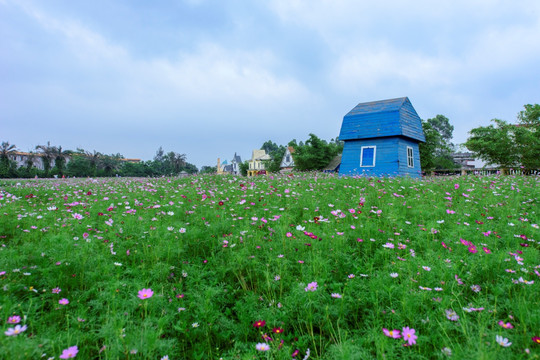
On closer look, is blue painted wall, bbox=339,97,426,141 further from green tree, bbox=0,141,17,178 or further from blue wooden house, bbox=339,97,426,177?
green tree, bbox=0,141,17,178

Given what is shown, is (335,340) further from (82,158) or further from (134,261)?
(82,158)

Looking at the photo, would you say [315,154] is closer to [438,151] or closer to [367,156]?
[367,156]

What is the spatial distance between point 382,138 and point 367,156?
4.27ft

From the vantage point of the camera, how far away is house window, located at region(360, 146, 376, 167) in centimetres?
1553

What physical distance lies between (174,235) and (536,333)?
3339mm

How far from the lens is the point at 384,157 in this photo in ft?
49.4

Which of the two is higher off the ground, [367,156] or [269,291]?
[367,156]

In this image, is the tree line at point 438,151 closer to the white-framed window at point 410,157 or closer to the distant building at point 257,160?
the white-framed window at point 410,157

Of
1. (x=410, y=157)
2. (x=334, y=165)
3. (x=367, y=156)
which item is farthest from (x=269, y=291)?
(x=334, y=165)

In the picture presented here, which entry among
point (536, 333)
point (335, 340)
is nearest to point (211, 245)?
point (335, 340)

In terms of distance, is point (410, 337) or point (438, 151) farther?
point (438, 151)

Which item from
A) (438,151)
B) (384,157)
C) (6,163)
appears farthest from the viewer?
(438,151)

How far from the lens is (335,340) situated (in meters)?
1.85

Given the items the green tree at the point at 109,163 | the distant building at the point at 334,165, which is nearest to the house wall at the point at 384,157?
the distant building at the point at 334,165
